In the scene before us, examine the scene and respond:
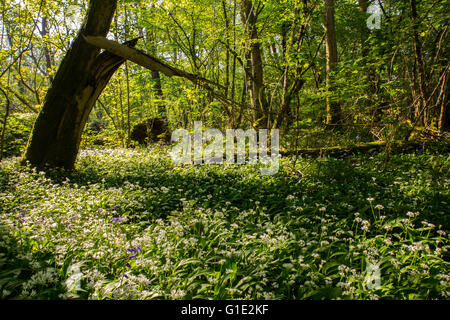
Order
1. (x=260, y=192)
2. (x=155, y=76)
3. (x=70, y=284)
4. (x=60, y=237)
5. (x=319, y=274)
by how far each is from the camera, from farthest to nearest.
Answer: (x=155, y=76)
(x=260, y=192)
(x=60, y=237)
(x=319, y=274)
(x=70, y=284)

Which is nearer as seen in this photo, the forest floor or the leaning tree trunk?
the forest floor

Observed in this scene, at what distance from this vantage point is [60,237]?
259 centimetres

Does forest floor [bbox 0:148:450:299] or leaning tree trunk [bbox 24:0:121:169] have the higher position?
leaning tree trunk [bbox 24:0:121:169]

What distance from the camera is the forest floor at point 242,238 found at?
6.64ft

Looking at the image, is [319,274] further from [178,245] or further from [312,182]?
[312,182]

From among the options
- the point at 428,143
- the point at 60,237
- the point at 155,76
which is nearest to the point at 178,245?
the point at 60,237

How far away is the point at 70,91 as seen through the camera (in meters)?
5.66

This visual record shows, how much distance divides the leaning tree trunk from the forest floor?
0.79 meters

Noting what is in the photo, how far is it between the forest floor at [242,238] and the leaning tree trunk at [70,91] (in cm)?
79

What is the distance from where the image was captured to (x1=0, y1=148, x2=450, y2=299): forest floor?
203 centimetres
